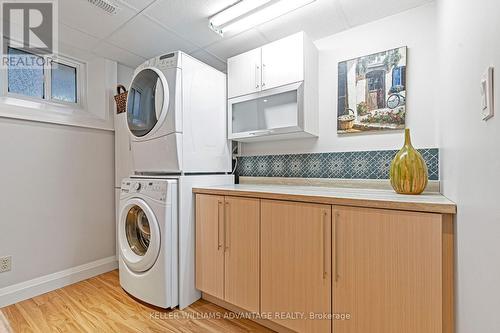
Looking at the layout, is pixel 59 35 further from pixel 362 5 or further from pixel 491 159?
pixel 491 159

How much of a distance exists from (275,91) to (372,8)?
34.9 inches

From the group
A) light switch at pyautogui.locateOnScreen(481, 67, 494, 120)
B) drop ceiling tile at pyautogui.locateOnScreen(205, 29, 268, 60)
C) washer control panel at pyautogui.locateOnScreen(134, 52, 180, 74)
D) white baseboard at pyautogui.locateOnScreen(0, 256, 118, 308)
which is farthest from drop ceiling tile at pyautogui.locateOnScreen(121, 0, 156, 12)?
white baseboard at pyautogui.locateOnScreen(0, 256, 118, 308)

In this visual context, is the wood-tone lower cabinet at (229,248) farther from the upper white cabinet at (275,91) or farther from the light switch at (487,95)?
the light switch at (487,95)

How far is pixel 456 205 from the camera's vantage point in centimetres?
96

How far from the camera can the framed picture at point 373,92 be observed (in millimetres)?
1729

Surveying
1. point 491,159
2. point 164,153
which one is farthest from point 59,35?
point 491,159

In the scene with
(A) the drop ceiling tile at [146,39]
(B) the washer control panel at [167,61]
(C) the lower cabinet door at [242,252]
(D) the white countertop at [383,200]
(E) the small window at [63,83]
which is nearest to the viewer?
(D) the white countertop at [383,200]

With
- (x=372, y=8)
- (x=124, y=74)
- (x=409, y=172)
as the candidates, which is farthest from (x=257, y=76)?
(x=124, y=74)

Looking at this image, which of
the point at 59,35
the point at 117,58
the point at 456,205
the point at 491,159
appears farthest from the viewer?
the point at 117,58

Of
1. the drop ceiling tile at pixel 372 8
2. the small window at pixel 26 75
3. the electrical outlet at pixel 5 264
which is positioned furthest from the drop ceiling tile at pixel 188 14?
the electrical outlet at pixel 5 264

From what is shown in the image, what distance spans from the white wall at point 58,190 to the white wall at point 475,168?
282 centimetres

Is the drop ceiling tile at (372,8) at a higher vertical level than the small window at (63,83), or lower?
higher

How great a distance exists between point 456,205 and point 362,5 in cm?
149

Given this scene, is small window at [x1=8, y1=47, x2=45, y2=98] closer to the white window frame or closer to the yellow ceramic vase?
the white window frame
